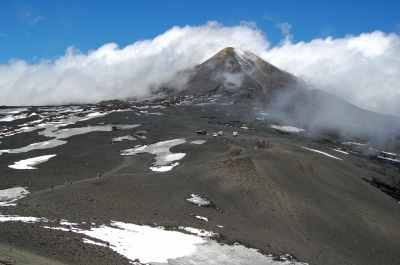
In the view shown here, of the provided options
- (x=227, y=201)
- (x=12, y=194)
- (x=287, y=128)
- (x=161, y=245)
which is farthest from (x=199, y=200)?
(x=287, y=128)

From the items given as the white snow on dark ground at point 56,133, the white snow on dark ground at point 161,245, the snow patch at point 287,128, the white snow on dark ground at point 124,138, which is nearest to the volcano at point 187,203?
the white snow on dark ground at point 161,245

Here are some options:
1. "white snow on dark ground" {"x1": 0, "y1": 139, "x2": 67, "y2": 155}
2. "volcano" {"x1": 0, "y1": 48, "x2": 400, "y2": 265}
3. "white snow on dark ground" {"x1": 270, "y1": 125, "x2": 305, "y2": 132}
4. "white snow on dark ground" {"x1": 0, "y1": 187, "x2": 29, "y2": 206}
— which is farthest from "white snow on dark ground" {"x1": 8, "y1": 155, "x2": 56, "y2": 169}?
"white snow on dark ground" {"x1": 270, "y1": 125, "x2": 305, "y2": 132}

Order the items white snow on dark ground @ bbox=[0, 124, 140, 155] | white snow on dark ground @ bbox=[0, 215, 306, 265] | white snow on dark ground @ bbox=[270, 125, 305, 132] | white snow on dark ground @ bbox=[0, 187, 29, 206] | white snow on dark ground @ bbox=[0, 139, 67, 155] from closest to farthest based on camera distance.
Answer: white snow on dark ground @ bbox=[0, 215, 306, 265], white snow on dark ground @ bbox=[0, 187, 29, 206], white snow on dark ground @ bbox=[0, 139, 67, 155], white snow on dark ground @ bbox=[0, 124, 140, 155], white snow on dark ground @ bbox=[270, 125, 305, 132]

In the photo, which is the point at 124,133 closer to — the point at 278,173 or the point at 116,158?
the point at 116,158

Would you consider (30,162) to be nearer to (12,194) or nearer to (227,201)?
(12,194)

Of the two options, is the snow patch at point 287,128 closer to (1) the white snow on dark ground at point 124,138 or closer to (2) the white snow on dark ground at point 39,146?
(1) the white snow on dark ground at point 124,138

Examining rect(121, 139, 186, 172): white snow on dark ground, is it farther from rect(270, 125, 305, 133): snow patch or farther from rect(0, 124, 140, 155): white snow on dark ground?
rect(270, 125, 305, 133): snow patch
